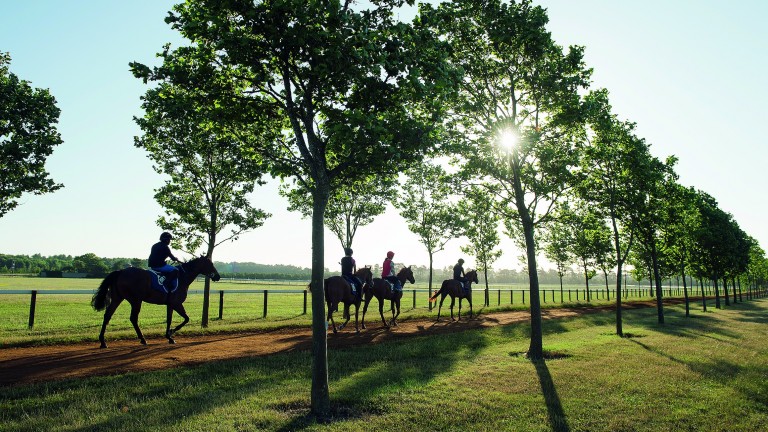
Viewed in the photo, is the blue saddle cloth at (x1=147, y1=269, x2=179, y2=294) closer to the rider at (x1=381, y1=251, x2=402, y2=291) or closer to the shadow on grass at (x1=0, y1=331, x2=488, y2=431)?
the shadow on grass at (x1=0, y1=331, x2=488, y2=431)

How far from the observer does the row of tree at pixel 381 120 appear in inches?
261

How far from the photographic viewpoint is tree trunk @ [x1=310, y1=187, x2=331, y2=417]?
6.83 meters

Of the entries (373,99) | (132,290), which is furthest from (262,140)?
(132,290)

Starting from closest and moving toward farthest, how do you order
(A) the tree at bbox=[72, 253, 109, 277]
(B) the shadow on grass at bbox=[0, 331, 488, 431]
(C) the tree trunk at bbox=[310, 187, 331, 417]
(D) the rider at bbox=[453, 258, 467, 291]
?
(B) the shadow on grass at bbox=[0, 331, 488, 431]
(C) the tree trunk at bbox=[310, 187, 331, 417]
(D) the rider at bbox=[453, 258, 467, 291]
(A) the tree at bbox=[72, 253, 109, 277]

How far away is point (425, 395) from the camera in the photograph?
769 centimetres

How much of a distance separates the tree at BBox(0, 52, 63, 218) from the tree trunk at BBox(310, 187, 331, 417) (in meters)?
14.2

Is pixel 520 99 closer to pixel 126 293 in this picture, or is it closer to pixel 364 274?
pixel 364 274

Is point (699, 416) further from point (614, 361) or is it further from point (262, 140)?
point (262, 140)

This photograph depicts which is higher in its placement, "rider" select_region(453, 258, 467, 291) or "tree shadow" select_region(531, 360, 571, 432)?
"rider" select_region(453, 258, 467, 291)

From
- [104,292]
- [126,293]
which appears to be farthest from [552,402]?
[104,292]

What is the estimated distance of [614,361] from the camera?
37.3ft

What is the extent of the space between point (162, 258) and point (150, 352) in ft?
8.77

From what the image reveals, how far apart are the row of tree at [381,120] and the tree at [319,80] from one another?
0.09 ft

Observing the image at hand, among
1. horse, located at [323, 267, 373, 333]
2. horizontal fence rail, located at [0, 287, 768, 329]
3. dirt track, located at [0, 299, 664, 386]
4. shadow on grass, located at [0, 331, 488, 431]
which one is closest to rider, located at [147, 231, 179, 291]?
dirt track, located at [0, 299, 664, 386]
